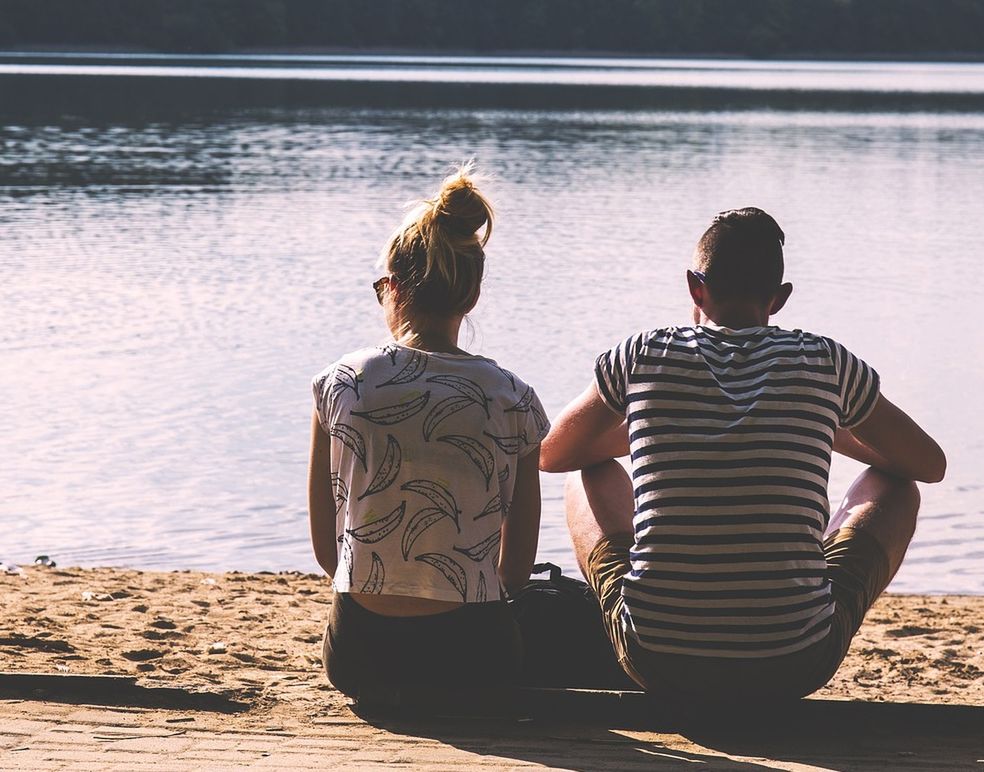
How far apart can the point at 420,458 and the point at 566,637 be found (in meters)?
0.73

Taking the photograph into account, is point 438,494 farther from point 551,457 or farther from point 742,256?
point 742,256

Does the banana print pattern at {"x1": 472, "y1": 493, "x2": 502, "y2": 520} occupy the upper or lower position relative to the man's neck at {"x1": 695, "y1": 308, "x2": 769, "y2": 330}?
lower

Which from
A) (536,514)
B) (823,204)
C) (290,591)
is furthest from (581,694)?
(823,204)

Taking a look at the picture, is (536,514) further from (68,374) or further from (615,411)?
(68,374)

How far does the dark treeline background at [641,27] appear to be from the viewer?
107938mm

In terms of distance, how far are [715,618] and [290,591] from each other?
3.40m

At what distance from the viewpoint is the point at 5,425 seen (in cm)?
959

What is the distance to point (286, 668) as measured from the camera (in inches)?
188

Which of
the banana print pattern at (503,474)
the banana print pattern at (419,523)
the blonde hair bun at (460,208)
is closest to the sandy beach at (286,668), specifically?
the banana print pattern at (419,523)

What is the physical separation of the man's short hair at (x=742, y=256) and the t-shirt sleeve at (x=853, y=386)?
0.22 meters

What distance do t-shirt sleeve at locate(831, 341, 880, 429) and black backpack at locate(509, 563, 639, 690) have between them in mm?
834

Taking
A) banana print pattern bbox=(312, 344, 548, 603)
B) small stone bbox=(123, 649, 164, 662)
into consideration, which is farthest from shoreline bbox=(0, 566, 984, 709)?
banana print pattern bbox=(312, 344, 548, 603)

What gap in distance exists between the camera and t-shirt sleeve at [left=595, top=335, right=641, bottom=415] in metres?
3.26

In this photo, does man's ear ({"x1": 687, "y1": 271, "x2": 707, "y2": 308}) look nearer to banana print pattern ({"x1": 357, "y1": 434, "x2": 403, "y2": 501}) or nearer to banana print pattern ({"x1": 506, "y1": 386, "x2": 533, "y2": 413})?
banana print pattern ({"x1": 506, "y1": 386, "x2": 533, "y2": 413})
